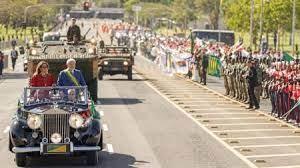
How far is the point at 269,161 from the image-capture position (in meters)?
17.3

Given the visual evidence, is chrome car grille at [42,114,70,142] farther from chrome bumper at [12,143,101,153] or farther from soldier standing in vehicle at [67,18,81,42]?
soldier standing in vehicle at [67,18,81,42]

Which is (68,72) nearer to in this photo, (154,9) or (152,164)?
(152,164)

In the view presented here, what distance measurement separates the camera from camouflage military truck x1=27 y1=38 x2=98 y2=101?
28566 millimetres

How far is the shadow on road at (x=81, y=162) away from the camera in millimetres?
16406

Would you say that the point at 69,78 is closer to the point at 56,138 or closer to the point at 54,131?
the point at 54,131

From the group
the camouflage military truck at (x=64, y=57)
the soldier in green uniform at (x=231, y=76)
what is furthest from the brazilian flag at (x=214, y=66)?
the camouflage military truck at (x=64, y=57)

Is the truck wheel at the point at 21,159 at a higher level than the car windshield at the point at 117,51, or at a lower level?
lower

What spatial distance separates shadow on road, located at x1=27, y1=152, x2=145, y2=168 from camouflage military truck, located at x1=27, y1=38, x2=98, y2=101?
1092 cm

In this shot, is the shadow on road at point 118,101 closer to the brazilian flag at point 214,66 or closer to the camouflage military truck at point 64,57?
the camouflage military truck at point 64,57

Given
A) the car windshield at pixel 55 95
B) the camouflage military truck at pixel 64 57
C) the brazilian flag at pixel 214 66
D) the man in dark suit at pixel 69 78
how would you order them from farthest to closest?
the brazilian flag at pixel 214 66 < the camouflage military truck at pixel 64 57 < the man in dark suit at pixel 69 78 < the car windshield at pixel 55 95

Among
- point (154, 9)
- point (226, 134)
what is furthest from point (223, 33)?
point (154, 9)

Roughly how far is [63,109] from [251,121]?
1046 cm

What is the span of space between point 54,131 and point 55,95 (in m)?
1.40

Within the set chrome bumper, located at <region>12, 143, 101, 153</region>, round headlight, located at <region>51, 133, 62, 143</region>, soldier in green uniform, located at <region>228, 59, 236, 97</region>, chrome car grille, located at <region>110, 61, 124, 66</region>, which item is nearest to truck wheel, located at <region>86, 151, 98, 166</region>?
chrome bumper, located at <region>12, 143, 101, 153</region>
